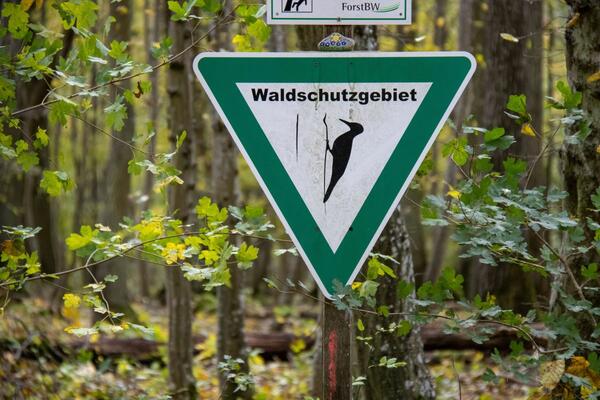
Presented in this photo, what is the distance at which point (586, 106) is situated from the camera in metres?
4.56

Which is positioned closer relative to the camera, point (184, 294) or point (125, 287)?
point (184, 294)

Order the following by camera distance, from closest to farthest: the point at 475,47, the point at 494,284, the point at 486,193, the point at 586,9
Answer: the point at 486,193, the point at 586,9, the point at 494,284, the point at 475,47

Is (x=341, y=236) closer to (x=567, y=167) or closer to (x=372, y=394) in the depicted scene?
(x=567, y=167)

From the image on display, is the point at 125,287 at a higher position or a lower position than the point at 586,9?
lower

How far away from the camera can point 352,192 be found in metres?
2.87

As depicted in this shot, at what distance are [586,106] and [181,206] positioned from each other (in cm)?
433

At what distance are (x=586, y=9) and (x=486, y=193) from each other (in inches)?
67.1

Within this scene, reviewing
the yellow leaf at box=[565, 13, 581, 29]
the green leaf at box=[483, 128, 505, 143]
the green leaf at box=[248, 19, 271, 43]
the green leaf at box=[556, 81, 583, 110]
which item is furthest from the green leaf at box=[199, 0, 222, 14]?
the yellow leaf at box=[565, 13, 581, 29]

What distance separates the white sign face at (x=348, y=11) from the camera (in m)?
2.83

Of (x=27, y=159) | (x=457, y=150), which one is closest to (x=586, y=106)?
(x=457, y=150)

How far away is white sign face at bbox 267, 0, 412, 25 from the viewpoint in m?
2.83

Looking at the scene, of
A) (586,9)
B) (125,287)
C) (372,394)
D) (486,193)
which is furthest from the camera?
(125,287)

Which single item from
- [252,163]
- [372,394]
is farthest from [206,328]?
[252,163]

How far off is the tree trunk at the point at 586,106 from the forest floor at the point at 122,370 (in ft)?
5.15
